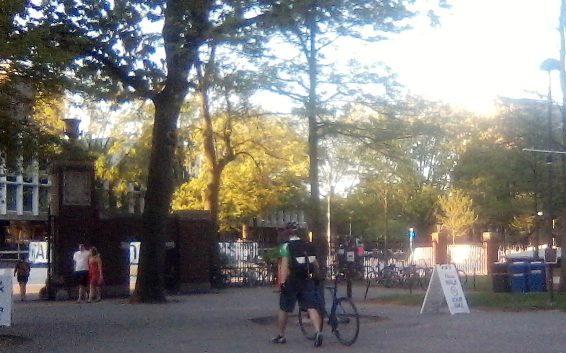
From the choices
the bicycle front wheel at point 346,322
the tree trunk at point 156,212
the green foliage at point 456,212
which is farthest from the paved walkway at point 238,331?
the green foliage at point 456,212

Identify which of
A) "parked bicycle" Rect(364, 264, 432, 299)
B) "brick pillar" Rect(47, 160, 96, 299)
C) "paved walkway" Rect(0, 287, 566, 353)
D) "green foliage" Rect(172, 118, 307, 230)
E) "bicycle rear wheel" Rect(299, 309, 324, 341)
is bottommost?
"paved walkway" Rect(0, 287, 566, 353)

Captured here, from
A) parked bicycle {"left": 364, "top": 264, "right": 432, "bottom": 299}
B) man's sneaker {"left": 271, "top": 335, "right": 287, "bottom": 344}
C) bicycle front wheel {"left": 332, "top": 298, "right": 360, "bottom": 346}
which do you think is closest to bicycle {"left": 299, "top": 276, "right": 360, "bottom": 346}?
bicycle front wheel {"left": 332, "top": 298, "right": 360, "bottom": 346}

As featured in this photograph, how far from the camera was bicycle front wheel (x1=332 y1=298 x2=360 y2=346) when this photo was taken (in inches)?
549

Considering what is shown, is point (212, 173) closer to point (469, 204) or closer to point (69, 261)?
point (69, 261)

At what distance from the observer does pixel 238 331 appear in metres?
16.5

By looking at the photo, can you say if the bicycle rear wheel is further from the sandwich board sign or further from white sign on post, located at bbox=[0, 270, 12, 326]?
white sign on post, located at bbox=[0, 270, 12, 326]

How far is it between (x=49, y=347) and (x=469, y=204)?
4450cm

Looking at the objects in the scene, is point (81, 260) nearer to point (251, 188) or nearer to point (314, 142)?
point (314, 142)

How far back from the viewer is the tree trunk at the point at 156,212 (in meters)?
23.1

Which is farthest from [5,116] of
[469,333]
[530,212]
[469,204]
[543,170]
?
[469,204]

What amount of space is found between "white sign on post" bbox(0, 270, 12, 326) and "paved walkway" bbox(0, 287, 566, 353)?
405mm

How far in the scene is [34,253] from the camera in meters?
38.7

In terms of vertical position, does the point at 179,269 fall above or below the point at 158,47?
below

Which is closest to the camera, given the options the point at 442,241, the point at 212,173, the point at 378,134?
the point at 378,134
